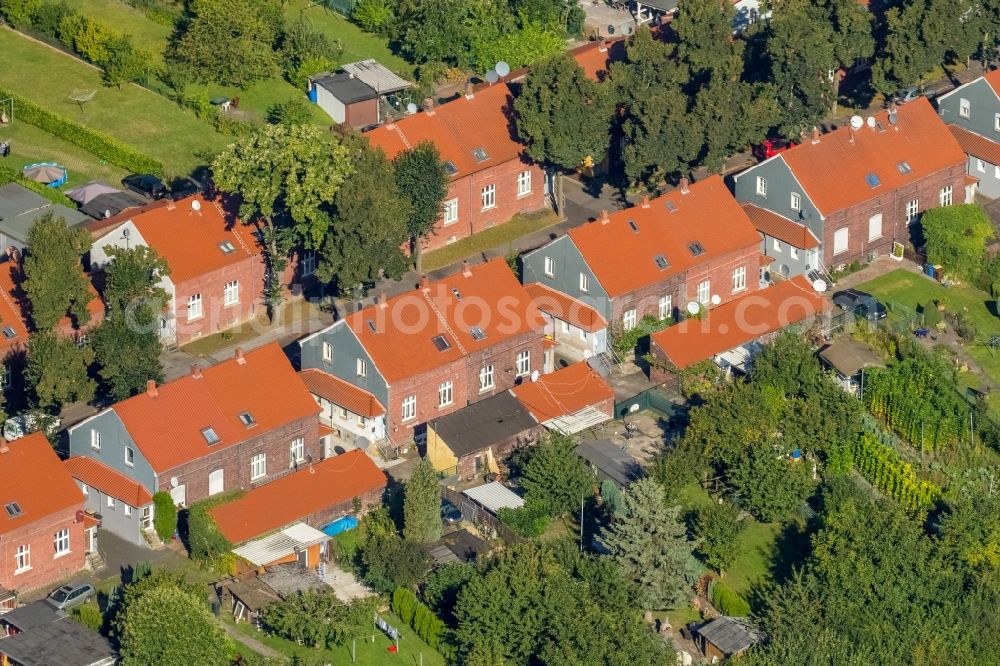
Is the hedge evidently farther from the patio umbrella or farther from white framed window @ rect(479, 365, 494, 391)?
white framed window @ rect(479, 365, 494, 391)

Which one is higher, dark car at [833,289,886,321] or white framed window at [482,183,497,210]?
white framed window at [482,183,497,210]

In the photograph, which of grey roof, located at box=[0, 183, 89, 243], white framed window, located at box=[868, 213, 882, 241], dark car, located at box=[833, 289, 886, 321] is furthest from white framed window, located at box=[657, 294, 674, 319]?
grey roof, located at box=[0, 183, 89, 243]

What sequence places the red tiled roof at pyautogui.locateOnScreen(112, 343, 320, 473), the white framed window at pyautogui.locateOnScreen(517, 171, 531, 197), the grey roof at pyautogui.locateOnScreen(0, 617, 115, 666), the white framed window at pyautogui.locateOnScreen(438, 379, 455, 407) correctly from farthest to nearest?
the white framed window at pyautogui.locateOnScreen(517, 171, 531, 197), the white framed window at pyautogui.locateOnScreen(438, 379, 455, 407), the red tiled roof at pyautogui.locateOnScreen(112, 343, 320, 473), the grey roof at pyautogui.locateOnScreen(0, 617, 115, 666)

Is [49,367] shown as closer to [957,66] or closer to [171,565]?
[171,565]

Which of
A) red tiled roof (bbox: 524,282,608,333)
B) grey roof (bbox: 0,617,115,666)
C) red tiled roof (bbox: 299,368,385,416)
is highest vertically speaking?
red tiled roof (bbox: 524,282,608,333)

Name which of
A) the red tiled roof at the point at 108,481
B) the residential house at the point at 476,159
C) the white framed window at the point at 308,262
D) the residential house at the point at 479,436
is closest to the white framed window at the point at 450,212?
the residential house at the point at 476,159

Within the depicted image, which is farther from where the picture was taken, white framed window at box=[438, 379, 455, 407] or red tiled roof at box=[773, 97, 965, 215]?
red tiled roof at box=[773, 97, 965, 215]

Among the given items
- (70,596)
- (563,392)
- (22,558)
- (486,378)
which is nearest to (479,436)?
(486,378)
